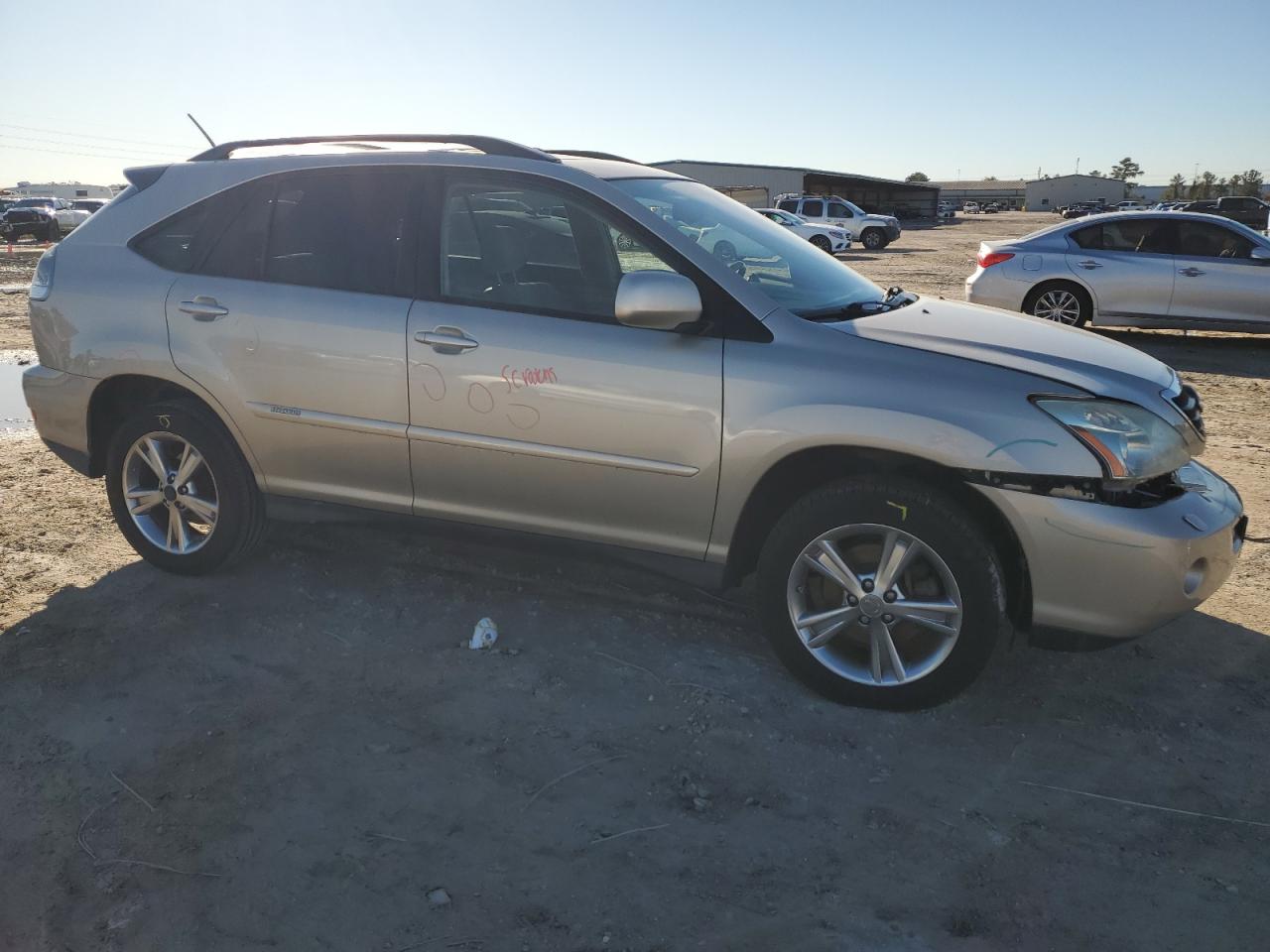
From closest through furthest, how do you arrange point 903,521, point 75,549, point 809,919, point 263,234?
point 809,919 < point 903,521 < point 263,234 < point 75,549

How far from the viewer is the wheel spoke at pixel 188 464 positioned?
4406 mm

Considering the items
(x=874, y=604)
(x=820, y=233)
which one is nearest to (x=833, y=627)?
(x=874, y=604)

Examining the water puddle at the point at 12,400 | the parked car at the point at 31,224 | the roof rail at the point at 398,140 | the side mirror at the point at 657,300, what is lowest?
the parked car at the point at 31,224

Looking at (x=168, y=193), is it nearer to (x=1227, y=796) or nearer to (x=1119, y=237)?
(x=1227, y=796)

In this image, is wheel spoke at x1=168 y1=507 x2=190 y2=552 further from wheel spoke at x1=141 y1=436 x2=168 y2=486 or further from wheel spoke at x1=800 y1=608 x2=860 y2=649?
wheel spoke at x1=800 y1=608 x2=860 y2=649

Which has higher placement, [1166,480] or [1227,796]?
[1166,480]

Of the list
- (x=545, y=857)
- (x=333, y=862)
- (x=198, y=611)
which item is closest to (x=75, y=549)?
(x=198, y=611)

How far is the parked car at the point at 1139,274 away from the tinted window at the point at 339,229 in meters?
8.78

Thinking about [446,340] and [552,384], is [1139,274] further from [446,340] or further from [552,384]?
[446,340]

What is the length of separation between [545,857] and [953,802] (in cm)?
122

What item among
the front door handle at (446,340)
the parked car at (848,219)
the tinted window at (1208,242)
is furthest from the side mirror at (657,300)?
the parked car at (848,219)

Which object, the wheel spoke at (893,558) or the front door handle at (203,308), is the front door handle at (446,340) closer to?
the front door handle at (203,308)

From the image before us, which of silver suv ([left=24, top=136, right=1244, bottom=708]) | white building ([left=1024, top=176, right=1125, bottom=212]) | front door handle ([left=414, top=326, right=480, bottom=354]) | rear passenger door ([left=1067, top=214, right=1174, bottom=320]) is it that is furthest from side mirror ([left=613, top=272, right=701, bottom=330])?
white building ([left=1024, top=176, right=1125, bottom=212])

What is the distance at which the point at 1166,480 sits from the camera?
3.34 metres
